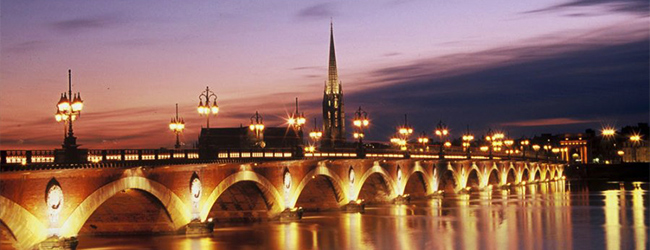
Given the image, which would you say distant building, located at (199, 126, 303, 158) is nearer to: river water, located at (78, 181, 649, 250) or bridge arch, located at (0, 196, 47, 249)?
river water, located at (78, 181, 649, 250)

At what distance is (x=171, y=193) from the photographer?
153 ft

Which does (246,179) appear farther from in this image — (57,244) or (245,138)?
(245,138)

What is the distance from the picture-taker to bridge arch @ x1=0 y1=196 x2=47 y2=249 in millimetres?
34094

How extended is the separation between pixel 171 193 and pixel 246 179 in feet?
28.6

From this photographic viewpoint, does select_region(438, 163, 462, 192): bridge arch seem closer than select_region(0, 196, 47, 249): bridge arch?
No

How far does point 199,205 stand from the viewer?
49.5 m

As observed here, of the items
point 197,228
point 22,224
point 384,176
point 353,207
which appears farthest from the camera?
point 384,176

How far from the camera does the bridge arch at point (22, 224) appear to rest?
34.1 meters

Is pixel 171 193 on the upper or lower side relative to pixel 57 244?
upper

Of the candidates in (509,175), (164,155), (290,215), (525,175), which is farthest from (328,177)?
(525,175)

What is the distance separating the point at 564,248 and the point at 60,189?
25.0m

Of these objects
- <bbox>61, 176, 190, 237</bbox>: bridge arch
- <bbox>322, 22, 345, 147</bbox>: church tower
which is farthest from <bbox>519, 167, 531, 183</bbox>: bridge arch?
<bbox>61, 176, 190, 237</bbox>: bridge arch

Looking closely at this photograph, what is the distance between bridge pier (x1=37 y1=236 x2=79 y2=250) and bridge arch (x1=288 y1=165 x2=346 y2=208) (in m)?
24.8

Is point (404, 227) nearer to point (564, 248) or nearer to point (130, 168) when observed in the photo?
point (564, 248)
